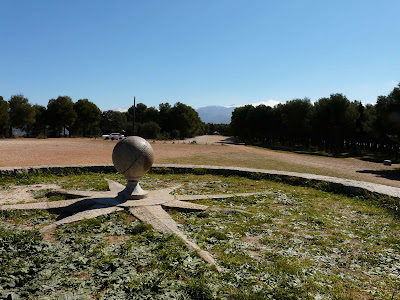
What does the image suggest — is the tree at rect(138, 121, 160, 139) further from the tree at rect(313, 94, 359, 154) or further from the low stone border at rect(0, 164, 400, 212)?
the low stone border at rect(0, 164, 400, 212)

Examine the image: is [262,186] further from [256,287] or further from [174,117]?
[174,117]

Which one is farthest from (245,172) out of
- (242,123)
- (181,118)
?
(181,118)

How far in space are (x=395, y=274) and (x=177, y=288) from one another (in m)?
3.57

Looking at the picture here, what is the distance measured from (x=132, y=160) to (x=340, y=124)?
42.1m

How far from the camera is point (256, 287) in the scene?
13.3 ft

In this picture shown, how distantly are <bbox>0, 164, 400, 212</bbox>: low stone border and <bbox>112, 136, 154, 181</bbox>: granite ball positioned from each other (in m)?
5.46

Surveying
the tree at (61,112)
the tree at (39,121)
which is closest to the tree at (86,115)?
the tree at (61,112)

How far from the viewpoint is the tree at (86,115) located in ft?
217

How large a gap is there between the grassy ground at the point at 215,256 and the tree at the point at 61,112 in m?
60.5

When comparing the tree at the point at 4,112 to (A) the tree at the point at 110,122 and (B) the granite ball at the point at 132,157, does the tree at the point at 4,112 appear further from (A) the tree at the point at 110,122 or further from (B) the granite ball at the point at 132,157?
(B) the granite ball at the point at 132,157

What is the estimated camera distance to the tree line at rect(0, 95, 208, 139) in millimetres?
56969

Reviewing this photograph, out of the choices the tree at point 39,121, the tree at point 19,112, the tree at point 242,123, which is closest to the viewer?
the tree at point 19,112

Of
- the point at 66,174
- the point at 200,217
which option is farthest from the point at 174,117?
the point at 200,217

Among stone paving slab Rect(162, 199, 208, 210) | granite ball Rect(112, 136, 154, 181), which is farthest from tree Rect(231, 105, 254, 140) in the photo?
stone paving slab Rect(162, 199, 208, 210)
